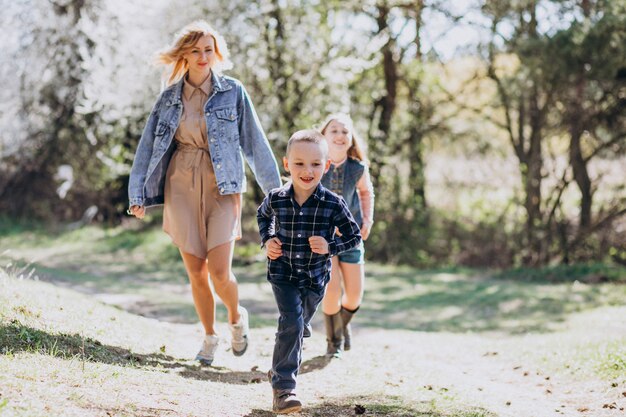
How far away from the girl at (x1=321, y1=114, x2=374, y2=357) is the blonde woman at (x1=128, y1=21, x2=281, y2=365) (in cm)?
75

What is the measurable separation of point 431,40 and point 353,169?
10110mm

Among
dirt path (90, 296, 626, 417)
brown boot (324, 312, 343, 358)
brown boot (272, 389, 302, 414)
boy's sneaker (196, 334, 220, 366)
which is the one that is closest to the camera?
brown boot (272, 389, 302, 414)

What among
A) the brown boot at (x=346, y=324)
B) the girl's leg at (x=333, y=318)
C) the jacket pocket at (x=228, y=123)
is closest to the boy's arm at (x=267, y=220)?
the jacket pocket at (x=228, y=123)

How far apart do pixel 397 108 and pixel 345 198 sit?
34.9 ft

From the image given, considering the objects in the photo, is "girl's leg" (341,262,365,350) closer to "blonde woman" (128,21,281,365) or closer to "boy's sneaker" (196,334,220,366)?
"blonde woman" (128,21,281,365)

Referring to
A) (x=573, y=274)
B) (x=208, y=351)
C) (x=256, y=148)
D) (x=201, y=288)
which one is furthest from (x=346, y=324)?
(x=573, y=274)

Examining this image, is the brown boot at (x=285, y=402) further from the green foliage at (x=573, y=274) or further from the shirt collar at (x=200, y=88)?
the green foliage at (x=573, y=274)

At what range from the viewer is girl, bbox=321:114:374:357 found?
623 centimetres

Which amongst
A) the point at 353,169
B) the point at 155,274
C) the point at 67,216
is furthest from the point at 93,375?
the point at 67,216

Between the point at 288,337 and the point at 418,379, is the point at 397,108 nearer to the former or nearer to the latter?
the point at 418,379

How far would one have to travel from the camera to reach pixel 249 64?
565 inches

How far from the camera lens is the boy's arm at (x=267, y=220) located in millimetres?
4594

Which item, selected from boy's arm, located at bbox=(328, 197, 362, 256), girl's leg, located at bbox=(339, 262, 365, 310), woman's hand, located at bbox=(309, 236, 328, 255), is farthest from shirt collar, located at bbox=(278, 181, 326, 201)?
girl's leg, located at bbox=(339, 262, 365, 310)

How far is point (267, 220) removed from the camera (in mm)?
4629
